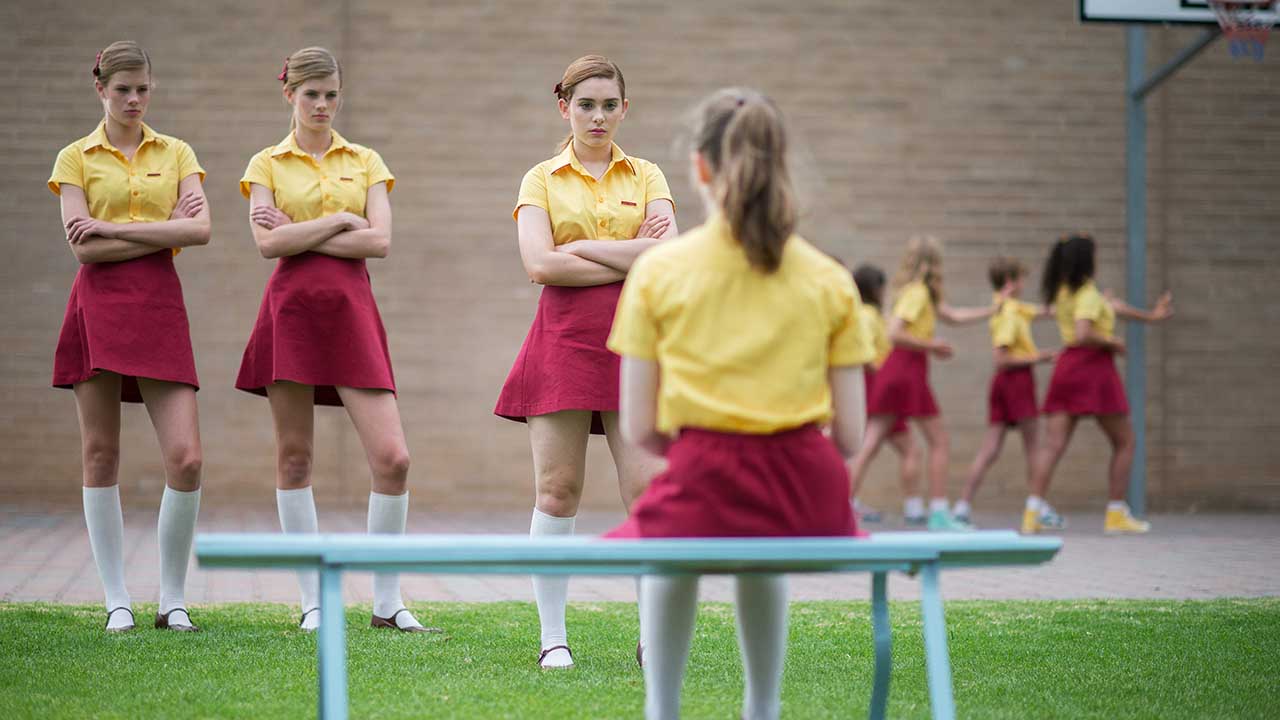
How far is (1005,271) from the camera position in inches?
433

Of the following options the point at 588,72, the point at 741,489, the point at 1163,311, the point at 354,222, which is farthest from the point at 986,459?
the point at 741,489

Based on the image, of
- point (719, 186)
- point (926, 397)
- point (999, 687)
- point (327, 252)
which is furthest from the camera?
point (926, 397)

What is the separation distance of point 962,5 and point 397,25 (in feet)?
16.5

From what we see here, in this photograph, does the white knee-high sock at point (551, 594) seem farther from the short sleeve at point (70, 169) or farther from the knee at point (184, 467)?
the short sleeve at point (70, 169)

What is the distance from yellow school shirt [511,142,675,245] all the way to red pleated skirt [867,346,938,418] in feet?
20.2

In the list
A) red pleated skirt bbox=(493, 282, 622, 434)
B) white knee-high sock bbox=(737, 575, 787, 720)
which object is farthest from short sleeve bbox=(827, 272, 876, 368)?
red pleated skirt bbox=(493, 282, 622, 434)

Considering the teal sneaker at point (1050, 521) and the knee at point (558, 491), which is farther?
the teal sneaker at point (1050, 521)

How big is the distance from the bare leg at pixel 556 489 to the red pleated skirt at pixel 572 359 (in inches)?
3.6

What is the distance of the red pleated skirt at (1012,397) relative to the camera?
10.6 m

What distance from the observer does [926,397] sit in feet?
34.8

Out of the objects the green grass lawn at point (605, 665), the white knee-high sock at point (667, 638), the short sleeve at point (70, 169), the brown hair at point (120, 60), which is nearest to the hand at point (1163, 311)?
the green grass lawn at point (605, 665)

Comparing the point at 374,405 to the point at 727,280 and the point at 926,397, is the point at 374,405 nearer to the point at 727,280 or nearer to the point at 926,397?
the point at 727,280

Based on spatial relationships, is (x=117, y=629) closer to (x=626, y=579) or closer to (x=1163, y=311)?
(x=626, y=579)

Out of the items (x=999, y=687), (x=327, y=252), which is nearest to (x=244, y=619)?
(x=327, y=252)
